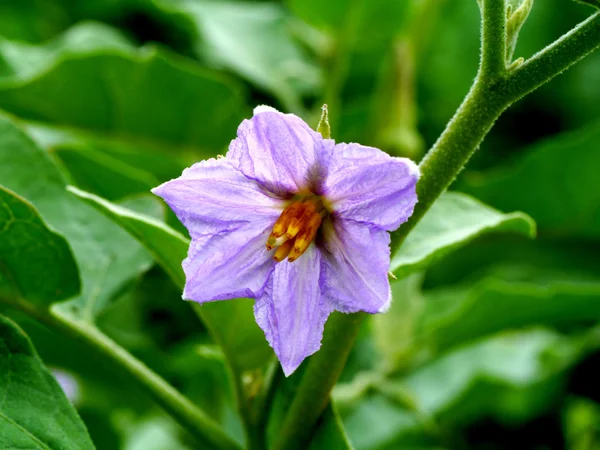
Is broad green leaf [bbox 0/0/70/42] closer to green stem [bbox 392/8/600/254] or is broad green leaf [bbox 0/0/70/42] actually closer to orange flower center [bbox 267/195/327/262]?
orange flower center [bbox 267/195/327/262]

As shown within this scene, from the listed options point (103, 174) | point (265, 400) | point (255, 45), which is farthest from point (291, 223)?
point (255, 45)

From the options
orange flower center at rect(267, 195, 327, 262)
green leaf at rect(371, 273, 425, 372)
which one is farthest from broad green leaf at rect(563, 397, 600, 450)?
orange flower center at rect(267, 195, 327, 262)

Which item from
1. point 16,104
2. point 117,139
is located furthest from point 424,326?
point 16,104

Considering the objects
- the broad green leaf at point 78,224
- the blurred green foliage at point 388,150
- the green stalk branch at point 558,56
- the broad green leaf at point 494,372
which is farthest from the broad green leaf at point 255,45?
the green stalk branch at point 558,56

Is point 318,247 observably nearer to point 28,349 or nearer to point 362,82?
point 28,349

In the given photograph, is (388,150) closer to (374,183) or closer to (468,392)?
(468,392)

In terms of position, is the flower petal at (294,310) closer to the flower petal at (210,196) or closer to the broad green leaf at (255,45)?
the flower petal at (210,196)

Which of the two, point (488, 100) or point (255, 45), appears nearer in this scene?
point (488, 100)

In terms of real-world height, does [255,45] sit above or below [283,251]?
below
